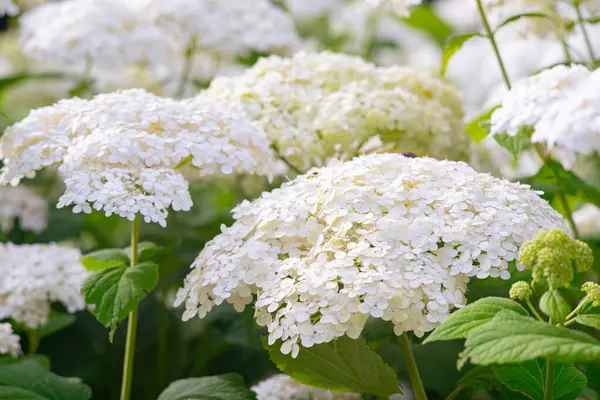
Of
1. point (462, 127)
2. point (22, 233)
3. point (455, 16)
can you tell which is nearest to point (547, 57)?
point (462, 127)

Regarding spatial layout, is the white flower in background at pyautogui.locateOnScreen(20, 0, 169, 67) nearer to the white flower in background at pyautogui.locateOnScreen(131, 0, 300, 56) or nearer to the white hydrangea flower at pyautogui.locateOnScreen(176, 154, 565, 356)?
the white flower in background at pyautogui.locateOnScreen(131, 0, 300, 56)

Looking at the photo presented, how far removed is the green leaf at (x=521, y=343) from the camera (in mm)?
855

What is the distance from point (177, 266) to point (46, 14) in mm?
888

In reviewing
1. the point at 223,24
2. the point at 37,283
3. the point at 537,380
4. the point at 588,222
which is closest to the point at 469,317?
the point at 537,380

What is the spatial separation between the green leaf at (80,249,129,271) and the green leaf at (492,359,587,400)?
2.12 feet

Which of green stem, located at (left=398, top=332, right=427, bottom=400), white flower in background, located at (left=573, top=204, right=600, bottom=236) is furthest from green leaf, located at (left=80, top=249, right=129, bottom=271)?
white flower in background, located at (left=573, top=204, right=600, bottom=236)

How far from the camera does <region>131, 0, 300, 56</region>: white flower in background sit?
2.04m

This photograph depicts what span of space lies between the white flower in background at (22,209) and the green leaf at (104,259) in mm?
732

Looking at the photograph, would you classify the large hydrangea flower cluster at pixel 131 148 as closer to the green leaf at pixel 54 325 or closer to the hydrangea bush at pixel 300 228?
the hydrangea bush at pixel 300 228

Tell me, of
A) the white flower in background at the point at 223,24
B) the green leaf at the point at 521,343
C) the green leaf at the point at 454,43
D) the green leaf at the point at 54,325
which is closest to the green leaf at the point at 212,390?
the green leaf at the point at 54,325

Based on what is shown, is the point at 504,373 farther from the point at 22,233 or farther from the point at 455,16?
the point at 455,16

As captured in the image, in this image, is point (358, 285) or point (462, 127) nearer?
point (358, 285)

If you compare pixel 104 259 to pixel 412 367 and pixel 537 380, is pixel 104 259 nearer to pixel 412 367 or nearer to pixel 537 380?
pixel 412 367

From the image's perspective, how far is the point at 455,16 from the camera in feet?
13.3
